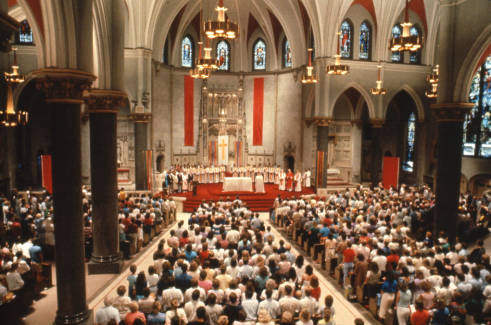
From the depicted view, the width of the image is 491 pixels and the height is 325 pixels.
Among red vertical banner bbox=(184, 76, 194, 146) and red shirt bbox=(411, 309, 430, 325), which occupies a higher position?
→ red vertical banner bbox=(184, 76, 194, 146)

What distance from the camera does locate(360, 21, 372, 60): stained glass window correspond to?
25.2m

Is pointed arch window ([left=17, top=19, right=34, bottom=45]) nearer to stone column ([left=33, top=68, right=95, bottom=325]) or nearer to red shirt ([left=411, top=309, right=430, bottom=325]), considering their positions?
stone column ([left=33, top=68, right=95, bottom=325])

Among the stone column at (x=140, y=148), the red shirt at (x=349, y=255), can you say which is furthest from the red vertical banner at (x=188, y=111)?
the red shirt at (x=349, y=255)

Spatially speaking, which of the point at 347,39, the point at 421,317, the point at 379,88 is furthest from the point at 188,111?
the point at 421,317

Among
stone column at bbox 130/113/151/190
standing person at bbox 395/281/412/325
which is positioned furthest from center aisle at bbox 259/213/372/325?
stone column at bbox 130/113/151/190

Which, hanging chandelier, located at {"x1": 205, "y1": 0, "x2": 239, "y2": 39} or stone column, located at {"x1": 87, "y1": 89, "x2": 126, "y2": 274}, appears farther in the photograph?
hanging chandelier, located at {"x1": 205, "y1": 0, "x2": 239, "y2": 39}

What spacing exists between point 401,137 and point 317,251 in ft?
64.6

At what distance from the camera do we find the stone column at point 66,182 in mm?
7586

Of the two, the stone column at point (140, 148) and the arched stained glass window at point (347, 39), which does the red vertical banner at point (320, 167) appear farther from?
the stone column at point (140, 148)

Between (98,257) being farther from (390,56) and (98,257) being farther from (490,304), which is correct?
(390,56)

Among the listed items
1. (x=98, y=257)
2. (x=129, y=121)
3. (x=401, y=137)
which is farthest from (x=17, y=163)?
(x=401, y=137)

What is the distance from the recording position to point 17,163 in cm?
2286

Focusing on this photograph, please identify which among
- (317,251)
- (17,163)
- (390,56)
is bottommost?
(317,251)

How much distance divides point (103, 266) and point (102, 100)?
5.08 metres
